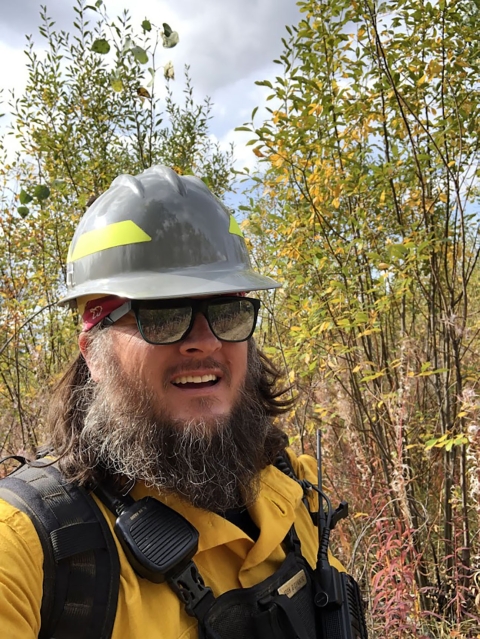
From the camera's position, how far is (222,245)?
4.61 feet

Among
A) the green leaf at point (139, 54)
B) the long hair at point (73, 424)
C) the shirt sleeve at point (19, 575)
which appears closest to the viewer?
the shirt sleeve at point (19, 575)

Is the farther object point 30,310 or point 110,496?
point 30,310

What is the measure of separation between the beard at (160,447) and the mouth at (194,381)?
0.04 meters

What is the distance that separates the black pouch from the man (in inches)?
0.4

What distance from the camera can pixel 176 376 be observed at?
1.28m

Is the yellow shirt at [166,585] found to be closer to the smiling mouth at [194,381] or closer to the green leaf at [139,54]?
the smiling mouth at [194,381]

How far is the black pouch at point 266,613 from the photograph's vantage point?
1.04 m

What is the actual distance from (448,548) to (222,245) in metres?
2.85

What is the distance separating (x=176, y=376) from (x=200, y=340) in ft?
0.40

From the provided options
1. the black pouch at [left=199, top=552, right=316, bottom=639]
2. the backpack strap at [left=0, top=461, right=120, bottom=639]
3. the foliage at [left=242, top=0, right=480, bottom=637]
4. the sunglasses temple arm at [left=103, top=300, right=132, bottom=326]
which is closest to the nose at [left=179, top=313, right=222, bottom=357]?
the sunglasses temple arm at [left=103, top=300, right=132, bottom=326]

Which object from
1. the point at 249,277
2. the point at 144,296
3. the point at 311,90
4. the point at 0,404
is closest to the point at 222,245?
the point at 249,277

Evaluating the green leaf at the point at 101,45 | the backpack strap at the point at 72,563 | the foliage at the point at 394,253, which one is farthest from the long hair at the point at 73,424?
the green leaf at the point at 101,45

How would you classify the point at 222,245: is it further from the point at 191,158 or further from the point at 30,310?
the point at 30,310

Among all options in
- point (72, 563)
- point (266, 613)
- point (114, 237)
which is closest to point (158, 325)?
point (114, 237)
